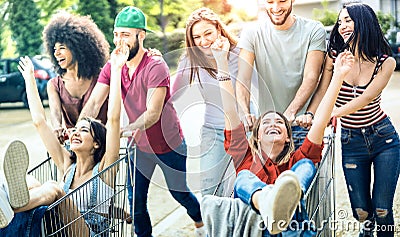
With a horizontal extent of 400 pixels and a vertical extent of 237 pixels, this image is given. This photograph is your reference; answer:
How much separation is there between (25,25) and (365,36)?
6606mm

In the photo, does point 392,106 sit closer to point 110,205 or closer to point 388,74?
point 388,74

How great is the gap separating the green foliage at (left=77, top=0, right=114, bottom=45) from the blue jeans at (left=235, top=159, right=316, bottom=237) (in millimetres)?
2743

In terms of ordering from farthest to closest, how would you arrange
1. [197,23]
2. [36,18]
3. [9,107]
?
[36,18] < [9,107] < [197,23]

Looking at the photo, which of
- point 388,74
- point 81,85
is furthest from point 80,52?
point 388,74

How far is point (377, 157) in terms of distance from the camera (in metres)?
2.82

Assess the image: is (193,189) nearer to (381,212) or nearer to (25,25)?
(381,212)

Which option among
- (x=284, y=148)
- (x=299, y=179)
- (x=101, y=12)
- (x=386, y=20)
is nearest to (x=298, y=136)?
(x=284, y=148)

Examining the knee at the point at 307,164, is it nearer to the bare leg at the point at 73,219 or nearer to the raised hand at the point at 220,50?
the raised hand at the point at 220,50

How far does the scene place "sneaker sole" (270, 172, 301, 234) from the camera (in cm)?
220

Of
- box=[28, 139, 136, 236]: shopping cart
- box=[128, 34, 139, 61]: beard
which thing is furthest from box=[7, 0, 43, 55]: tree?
box=[28, 139, 136, 236]: shopping cart

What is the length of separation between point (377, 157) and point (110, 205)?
1090 millimetres

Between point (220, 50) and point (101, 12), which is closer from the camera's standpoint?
point (220, 50)

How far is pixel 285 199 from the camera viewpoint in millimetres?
2215

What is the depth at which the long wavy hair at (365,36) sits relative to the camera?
2.73m
